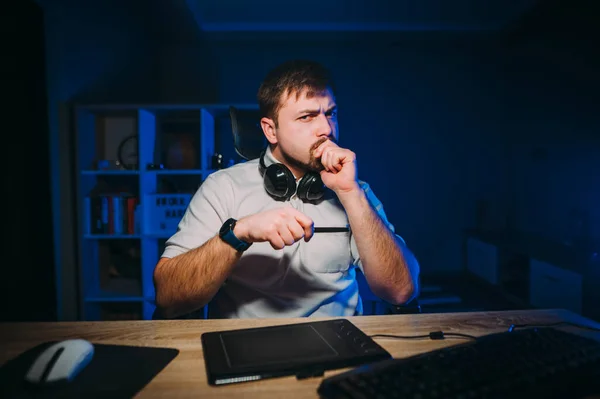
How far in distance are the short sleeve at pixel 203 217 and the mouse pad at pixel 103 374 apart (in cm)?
50

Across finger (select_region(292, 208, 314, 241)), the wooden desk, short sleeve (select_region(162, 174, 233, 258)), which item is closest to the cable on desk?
the wooden desk

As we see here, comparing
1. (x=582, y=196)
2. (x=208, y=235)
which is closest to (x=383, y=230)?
(x=208, y=235)

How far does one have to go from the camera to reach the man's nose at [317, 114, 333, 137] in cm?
147

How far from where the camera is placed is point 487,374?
67 cm

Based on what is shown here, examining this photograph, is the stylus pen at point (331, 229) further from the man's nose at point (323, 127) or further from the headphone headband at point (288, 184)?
the man's nose at point (323, 127)

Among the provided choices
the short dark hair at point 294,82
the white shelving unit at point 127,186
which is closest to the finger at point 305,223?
the short dark hair at point 294,82

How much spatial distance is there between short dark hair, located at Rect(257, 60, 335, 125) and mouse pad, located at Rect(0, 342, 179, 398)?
3.17 feet

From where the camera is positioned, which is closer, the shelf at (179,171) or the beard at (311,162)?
the beard at (311,162)

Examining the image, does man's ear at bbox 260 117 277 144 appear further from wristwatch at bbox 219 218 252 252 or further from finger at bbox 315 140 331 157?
wristwatch at bbox 219 218 252 252

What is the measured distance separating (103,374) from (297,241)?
→ 66cm

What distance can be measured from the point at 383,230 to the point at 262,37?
12.3 ft

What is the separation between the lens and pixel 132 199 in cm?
305

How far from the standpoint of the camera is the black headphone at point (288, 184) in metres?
1.47

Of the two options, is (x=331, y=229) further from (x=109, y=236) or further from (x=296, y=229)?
(x=109, y=236)
